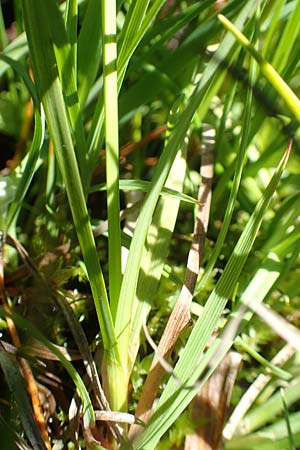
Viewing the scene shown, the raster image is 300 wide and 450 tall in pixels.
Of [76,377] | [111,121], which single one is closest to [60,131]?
[111,121]

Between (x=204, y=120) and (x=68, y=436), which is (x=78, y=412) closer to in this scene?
(x=68, y=436)

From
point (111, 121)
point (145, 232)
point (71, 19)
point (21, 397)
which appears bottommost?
point (21, 397)

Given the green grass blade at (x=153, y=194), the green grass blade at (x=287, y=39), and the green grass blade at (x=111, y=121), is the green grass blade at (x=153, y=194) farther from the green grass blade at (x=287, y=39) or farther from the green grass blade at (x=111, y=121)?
the green grass blade at (x=287, y=39)

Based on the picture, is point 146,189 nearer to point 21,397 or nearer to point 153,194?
point 153,194

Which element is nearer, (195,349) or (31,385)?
(195,349)

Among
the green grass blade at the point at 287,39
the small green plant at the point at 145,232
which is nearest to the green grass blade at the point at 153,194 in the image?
the small green plant at the point at 145,232

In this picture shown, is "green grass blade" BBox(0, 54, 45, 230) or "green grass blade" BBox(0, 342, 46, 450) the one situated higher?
"green grass blade" BBox(0, 54, 45, 230)

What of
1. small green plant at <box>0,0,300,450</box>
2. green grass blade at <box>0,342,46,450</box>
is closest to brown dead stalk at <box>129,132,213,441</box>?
small green plant at <box>0,0,300,450</box>

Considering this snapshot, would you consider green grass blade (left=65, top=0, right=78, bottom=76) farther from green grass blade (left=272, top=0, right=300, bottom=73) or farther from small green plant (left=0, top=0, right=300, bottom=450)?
green grass blade (left=272, top=0, right=300, bottom=73)

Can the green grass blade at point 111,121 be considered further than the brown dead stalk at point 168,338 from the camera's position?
No

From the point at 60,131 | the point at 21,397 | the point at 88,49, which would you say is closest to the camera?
the point at 60,131

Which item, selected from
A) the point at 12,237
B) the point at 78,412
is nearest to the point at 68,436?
the point at 78,412

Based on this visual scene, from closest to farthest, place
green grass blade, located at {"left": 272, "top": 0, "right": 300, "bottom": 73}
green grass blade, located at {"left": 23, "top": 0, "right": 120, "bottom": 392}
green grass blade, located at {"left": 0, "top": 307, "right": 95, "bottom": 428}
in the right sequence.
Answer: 1. green grass blade, located at {"left": 23, "top": 0, "right": 120, "bottom": 392}
2. green grass blade, located at {"left": 0, "top": 307, "right": 95, "bottom": 428}
3. green grass blade, located at {"left": 272, "top": 0, "right": 300, "bottom": 73}
